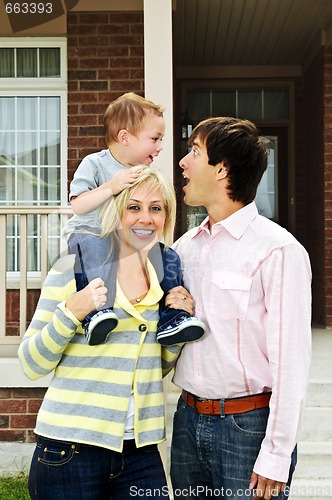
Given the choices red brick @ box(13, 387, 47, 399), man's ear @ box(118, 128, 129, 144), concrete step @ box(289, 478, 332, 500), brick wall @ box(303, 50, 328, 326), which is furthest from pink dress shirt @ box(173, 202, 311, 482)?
brick wall @ box(303, 50, 328, 326)

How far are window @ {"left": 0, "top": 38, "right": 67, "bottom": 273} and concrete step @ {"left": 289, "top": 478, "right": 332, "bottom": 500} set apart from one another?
3.13 meters

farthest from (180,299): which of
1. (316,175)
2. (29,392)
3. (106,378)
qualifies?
(316,175)

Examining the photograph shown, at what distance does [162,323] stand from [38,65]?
4.72 metres

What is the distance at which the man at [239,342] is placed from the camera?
1857mm

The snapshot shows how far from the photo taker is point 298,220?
25.1 feet

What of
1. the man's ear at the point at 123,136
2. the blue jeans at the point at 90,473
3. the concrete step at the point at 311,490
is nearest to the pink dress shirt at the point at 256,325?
the blue jeans at the point at 90,473

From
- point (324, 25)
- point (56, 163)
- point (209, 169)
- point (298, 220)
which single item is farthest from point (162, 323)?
point (298, 220)

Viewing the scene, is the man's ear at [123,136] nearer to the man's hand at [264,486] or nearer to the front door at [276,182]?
the man's hand at [264,486]

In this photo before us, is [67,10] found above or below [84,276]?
above

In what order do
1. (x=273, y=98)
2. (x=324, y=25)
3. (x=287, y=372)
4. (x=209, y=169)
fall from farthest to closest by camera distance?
Answer: (x=273, y=98), (x=324, y=25), (x=209, y=169), (x=287, y=372)

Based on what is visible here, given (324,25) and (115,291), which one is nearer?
(115,291)

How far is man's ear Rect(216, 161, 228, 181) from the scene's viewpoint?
2008 millimetres

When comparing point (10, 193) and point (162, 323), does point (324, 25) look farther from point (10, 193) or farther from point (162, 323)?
point (162, 323)

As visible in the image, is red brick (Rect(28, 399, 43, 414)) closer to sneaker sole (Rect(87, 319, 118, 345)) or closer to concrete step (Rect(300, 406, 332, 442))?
concrete step (Rect(300, 406, 332, 442))
